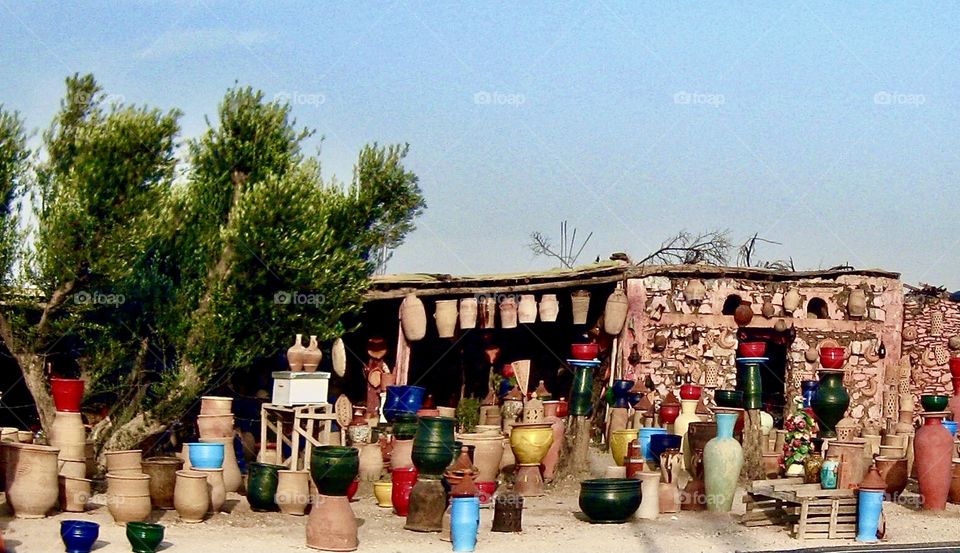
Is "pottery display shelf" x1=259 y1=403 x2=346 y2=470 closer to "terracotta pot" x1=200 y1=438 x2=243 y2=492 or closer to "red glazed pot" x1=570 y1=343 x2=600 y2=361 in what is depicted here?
"terracotta pot" x1=200 y1=438 x2=243 y2=492

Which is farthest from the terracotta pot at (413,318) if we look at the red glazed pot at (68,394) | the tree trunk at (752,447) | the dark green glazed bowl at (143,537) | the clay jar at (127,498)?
the dark green glazed bowl at (143,537)

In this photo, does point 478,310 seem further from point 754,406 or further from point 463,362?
point 754,406

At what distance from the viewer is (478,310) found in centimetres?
1622

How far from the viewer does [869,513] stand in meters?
10.8

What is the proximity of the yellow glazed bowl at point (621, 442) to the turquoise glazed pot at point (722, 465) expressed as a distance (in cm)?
151

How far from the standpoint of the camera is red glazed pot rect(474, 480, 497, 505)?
1175 centimetres

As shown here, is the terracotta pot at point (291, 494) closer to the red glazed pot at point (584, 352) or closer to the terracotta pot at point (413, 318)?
the red glazed pot at point (584, 352)

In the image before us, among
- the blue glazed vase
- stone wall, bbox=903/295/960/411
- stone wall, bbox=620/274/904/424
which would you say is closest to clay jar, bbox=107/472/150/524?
the blue glazed vase

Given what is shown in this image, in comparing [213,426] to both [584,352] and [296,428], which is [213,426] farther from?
[584,352]

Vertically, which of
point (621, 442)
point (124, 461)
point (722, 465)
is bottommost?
point (124, 461)

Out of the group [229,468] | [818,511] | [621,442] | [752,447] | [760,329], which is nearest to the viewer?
[818,511]

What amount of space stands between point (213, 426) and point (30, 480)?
2.40 metres

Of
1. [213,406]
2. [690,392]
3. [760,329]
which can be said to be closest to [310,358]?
[213,406]

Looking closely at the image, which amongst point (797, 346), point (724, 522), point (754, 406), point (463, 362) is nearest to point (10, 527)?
point (724, 522)
